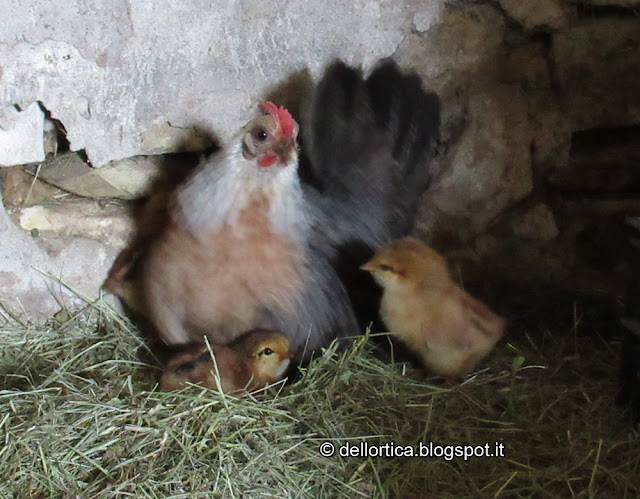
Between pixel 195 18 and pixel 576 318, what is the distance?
1.48 m

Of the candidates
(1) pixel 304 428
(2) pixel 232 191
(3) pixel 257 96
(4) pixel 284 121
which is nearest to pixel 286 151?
(4) pixel 284 121

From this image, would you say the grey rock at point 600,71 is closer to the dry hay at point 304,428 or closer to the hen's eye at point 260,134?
the dry hay at point 304,428

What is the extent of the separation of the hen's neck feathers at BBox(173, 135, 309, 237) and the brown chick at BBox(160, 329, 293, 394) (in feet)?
1.01

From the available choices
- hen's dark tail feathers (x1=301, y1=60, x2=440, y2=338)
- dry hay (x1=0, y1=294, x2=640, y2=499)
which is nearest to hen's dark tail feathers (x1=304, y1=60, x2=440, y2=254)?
hen's dark tail feathers (x1=301, y1=60, x2=440, y2=338)

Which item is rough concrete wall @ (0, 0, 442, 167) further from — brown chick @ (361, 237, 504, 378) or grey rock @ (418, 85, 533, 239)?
brown chick @ (361, 237, 504, 378)

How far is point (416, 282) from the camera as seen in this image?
74.4 inches

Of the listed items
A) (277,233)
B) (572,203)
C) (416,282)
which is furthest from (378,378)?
(572,203)

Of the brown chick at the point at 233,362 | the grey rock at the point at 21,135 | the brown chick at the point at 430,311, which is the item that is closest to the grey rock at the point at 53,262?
the grey rock at the point at 21,135

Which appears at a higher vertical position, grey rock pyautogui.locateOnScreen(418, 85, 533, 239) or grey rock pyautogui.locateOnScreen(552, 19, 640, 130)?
grey rock pyautogui.locateOnScreen(552, 19, 640, 130)

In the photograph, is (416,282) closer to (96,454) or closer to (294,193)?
(294,193)

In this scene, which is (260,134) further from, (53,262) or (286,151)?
(53,262)

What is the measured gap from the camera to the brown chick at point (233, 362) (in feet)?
5.91

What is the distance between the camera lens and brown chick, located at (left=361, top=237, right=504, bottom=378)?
1.89m

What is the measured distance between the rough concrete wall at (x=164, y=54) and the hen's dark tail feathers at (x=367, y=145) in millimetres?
117
